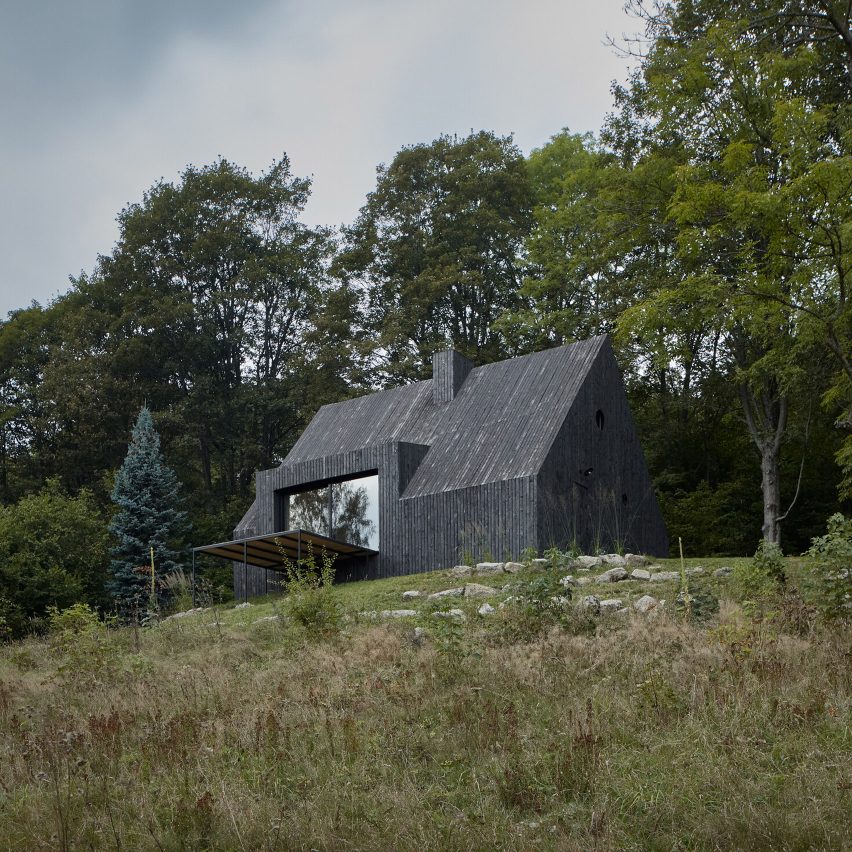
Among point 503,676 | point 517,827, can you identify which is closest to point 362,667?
point 503,676

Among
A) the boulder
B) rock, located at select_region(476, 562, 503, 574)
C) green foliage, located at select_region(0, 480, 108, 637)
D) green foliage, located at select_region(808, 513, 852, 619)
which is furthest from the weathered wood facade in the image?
green foliage, located at select_region(808, 513, 852, 619)

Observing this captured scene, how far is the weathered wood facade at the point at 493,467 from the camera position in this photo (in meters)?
18.2

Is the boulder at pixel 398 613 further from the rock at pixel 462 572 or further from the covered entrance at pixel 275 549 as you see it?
the covered entrance at pixel 275 549

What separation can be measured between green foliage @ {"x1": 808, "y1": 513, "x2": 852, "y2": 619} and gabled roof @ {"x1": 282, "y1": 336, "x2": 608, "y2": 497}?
8.43 metres

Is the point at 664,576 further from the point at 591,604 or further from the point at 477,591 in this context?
the point at 591,604

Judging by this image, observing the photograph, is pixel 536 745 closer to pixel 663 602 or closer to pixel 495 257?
pixel 663 602

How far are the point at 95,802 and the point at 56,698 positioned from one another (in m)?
3.34

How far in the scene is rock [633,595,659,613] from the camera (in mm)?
10673

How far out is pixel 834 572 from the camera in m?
9.32

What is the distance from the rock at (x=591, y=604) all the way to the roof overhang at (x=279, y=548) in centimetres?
851

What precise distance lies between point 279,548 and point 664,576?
8.49 m

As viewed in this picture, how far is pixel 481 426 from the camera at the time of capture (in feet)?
65.8

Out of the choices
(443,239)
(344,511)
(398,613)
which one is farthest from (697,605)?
(443,239)

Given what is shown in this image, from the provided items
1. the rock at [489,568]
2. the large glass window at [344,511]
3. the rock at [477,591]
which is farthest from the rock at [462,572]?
the large glass window at [344,511]
